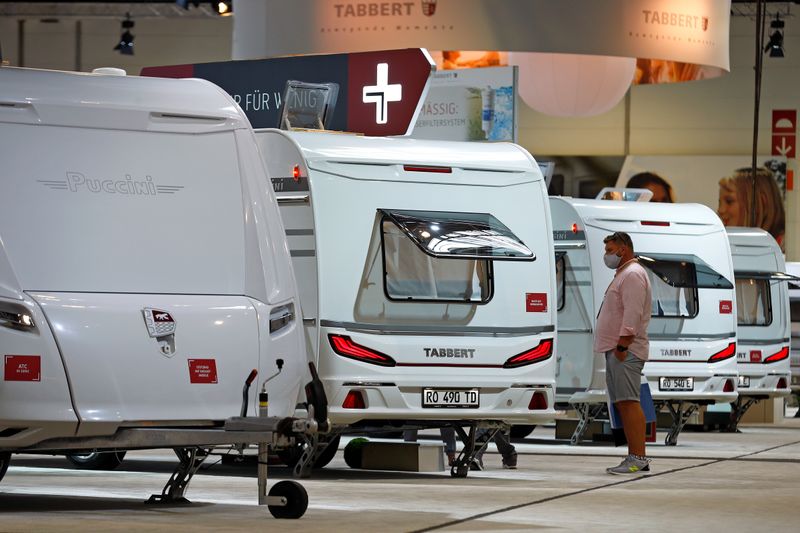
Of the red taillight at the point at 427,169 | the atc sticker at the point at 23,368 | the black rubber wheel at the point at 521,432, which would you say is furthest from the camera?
the black rubber wheel at the point at 521,432

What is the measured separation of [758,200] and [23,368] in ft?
96.4

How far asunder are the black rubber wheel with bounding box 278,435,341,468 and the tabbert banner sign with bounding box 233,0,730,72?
954 cm

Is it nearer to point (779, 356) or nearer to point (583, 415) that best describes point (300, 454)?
point (583, 415)

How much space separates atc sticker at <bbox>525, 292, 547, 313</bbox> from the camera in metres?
11.3

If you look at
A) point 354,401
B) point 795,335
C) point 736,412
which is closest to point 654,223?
point 736,412

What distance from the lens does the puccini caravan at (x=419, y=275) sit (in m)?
10.7

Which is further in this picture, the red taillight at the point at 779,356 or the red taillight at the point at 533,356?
the red taillight at the point at 779,356

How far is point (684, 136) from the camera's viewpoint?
36.8 metres

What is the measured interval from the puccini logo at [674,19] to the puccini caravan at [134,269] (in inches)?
533

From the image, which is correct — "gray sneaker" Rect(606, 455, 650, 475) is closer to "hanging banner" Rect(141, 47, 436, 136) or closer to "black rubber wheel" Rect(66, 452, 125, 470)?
"hanging banner" Rect(141, 47, 436, 136)

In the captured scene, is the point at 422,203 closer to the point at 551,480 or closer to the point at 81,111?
the point at 551,480

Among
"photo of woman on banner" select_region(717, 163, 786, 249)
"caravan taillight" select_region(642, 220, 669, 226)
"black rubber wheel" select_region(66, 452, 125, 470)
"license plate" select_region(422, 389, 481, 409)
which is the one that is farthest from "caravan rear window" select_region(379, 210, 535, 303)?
"photo of woman on banner" select_region(717, 163, 786, 249)

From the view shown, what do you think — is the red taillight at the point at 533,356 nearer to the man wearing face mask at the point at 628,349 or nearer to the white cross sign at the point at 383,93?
the man wearing face mask at the point at 628,349

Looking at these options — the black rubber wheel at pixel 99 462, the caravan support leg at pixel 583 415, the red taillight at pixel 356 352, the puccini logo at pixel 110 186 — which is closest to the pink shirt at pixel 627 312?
the red taillight at pixel 356 352
